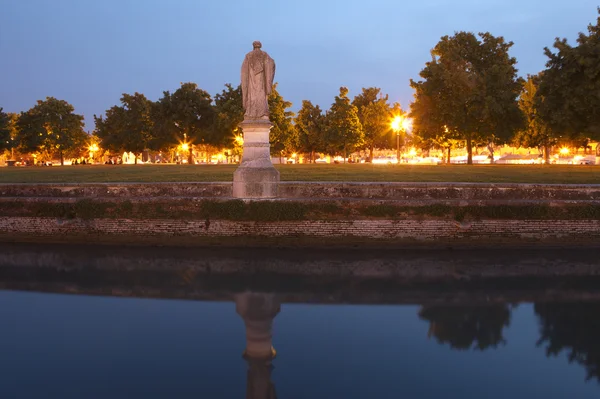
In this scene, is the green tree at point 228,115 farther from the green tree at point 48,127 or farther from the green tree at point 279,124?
the green tree at point 48,127

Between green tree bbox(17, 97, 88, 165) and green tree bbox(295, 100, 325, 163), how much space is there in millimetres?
28133

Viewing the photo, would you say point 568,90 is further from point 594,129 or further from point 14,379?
point 14,379

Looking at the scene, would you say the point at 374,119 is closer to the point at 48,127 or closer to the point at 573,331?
the point at 48,127

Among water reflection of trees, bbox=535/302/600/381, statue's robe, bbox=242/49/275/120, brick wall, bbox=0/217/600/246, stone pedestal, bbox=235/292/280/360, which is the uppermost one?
statue's robe, bbox=242/49/275/120

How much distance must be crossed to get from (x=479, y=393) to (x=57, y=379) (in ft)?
17.2

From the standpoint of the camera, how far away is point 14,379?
21.4 feet

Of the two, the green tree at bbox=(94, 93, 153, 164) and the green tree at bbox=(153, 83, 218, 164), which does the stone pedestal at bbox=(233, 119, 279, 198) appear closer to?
the green tree at bbox=(153, 83, 218, 164)

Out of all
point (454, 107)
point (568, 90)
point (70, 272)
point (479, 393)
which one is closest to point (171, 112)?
point (454, 107)

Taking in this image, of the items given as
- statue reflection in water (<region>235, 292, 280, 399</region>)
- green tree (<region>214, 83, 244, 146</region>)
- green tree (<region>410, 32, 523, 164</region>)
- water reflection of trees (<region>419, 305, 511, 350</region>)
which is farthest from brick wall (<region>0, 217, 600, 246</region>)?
green tree (<region>214, 83, 244, 146</region>)

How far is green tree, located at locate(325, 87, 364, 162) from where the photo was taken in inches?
2266

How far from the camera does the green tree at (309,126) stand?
6094 centimetres

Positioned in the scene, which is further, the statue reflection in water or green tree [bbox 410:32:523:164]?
green tree [bbox 410:32:523:164]

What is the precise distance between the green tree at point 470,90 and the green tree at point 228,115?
17.8m

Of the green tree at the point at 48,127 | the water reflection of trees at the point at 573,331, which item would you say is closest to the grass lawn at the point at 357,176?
the water reflection of trees at the point at 573,331
